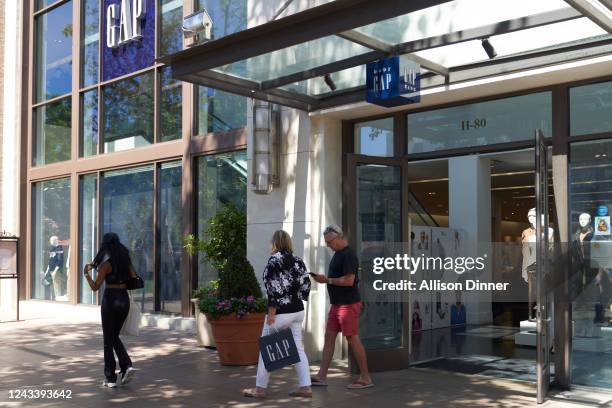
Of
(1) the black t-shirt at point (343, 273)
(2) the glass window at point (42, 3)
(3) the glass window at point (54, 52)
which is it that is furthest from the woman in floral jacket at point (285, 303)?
(2) the glass window at point (42, 3)

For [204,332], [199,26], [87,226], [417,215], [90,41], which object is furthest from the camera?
[417,215]

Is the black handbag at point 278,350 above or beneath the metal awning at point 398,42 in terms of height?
beneath

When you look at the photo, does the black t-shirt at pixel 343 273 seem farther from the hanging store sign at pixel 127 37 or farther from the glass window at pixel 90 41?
the glass window at pixel 90 41

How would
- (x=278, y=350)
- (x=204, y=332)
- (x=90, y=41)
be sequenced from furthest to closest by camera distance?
(x=90, y=41)
(x=204, y=332)
(x=278, y=350)

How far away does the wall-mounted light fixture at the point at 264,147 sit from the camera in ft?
31.2

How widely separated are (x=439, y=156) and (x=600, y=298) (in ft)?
8.25

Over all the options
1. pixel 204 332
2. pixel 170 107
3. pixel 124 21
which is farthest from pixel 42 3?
pixel 204 332

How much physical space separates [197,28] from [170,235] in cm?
483

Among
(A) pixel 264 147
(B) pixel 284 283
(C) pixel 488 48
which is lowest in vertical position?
(B) pixel 284 283

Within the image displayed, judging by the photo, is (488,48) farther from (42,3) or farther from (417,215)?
(42,3)

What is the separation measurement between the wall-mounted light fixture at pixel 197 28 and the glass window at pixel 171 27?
3884 millimetres

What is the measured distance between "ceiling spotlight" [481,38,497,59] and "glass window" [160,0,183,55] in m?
6.93

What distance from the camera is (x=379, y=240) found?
332 inches

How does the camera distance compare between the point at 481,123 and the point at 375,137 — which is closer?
the point at 481,123
